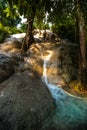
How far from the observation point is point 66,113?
8820 mm

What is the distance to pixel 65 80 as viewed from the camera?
488 inches

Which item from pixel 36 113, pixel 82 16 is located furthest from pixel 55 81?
pixel 36 113

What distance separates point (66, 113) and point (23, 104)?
5.31 ft

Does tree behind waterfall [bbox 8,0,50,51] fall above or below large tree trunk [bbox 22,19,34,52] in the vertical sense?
above

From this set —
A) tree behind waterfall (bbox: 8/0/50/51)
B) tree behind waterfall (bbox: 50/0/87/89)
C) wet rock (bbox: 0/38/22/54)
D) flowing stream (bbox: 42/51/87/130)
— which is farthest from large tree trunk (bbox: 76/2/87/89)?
wet rock (bbox: 0/38/22/54)

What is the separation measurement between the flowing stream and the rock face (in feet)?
1.00

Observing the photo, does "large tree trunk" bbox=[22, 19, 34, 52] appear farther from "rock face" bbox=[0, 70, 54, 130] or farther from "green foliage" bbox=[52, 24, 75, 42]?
"rock face" bbox=[0, 70, 54, 130]

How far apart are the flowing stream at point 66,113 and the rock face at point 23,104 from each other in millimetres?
304

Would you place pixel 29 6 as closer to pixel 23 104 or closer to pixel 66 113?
pixel 23 104

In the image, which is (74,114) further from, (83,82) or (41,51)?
(41,51)

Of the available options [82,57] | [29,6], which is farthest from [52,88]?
[29,6]

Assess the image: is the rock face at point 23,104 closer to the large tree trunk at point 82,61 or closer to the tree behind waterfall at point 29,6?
the large tree trunk at point 82,61

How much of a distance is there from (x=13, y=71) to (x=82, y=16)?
4.30m

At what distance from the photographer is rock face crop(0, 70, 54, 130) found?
776cm
